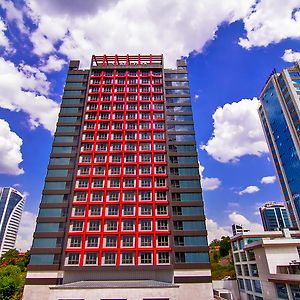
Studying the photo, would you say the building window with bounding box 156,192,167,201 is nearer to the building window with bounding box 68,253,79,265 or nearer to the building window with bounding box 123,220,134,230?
the building window with bounding box 123,220,134,230

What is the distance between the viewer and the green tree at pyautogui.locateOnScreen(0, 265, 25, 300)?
61.2 meters

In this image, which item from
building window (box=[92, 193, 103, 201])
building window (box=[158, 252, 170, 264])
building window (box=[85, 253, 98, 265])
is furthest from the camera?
building window (box=[92, 193, 103, 201])

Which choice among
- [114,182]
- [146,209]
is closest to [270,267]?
[146,209]

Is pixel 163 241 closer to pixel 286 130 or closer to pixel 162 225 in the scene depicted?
pixel 162 225

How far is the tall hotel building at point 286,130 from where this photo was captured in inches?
2849

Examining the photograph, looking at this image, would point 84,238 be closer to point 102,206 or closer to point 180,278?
point 102,206

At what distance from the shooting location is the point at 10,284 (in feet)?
205

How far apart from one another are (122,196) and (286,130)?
61.0 meters

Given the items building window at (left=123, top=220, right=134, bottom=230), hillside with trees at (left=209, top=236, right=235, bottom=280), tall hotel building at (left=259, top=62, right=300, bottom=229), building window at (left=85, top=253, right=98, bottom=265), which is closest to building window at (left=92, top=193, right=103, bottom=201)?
building window at (left=123, top=220, right=134, bottom=230)

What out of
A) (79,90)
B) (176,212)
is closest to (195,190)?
(176,212)

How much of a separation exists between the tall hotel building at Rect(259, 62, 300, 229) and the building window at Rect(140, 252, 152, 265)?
173 feet

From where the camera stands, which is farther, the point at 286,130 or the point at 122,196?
the point at 286,130

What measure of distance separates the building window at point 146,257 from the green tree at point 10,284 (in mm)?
44355

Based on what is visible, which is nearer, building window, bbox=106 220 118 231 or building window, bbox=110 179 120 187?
building window, bbox=106 220 118 231
